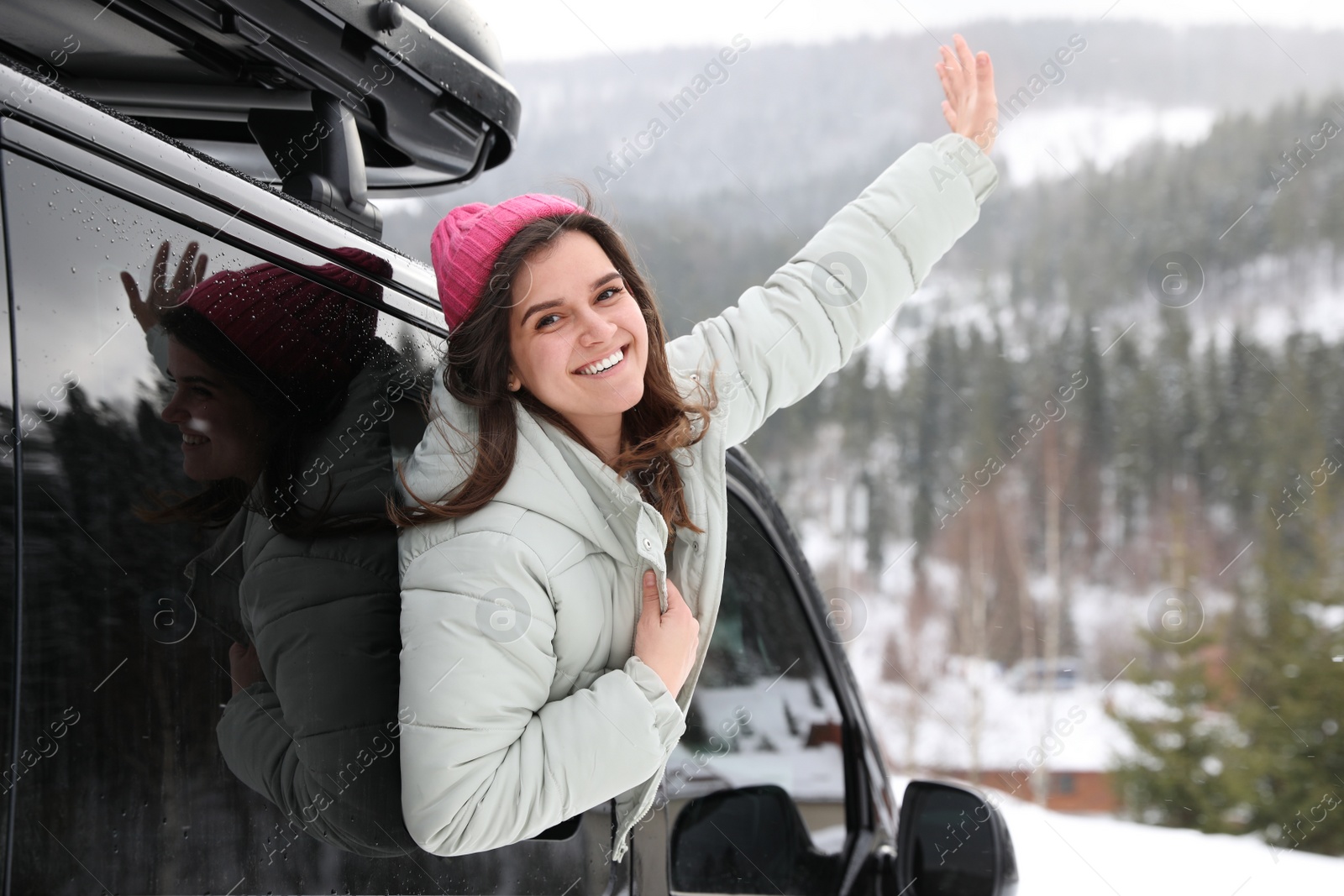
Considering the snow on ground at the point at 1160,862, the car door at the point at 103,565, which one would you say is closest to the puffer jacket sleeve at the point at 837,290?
the car door at the point at 103,565

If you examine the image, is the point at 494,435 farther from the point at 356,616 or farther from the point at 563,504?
the point at 356,616

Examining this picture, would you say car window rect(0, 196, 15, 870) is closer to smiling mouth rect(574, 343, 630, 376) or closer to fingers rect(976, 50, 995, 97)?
smiling mouth rect(574, 343, 630, 376)

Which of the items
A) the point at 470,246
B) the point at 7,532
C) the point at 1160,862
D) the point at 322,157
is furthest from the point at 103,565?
the point at 1160,862

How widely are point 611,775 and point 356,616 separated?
35cm

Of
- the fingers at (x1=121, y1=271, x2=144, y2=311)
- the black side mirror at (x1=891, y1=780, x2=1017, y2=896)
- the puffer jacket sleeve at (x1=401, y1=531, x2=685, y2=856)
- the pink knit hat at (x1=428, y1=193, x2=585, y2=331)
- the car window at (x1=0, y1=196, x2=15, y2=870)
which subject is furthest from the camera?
the black side mirror at (x1=891, y1=780, x2=1017, y2=896)

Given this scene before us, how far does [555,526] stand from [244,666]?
41cm

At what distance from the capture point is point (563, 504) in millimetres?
1337

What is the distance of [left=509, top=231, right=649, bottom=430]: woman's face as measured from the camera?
1486mm

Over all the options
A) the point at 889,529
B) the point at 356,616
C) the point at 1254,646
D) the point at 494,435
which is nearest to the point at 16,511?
the point at 356,616

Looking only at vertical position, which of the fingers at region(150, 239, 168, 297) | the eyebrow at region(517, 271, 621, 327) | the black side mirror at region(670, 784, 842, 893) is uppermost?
the eyebrow at region(517, 271, 621, 327)

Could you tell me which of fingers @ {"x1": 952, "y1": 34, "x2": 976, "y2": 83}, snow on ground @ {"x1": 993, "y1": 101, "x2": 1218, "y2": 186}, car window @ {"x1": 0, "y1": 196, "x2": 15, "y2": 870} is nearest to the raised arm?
fingers @ {"x1": 952, "y1": 34, "x2": 976, "y2": 83}

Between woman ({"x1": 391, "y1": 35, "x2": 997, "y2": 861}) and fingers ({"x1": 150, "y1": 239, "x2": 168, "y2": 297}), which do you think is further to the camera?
woman ({"x1": 391, "y1": 35, "x2": 997, "y2": 861})

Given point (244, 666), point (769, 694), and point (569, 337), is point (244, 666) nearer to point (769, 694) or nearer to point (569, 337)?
point (569, 337)

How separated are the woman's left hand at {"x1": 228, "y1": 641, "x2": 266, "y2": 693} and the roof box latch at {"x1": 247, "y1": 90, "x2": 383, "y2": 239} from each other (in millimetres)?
640
